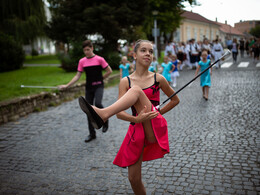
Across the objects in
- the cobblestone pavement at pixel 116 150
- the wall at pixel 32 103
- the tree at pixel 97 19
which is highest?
the tree at pixel 97 19

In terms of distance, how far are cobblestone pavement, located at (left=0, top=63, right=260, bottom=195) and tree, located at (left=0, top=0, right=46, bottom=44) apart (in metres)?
16.0

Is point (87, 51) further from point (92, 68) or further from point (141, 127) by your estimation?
point (141, 127)

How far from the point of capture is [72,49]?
17.9m

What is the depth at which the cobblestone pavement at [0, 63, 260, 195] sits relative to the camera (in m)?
3.66

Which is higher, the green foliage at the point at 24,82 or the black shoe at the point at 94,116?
the black shoe at the point at 94,116

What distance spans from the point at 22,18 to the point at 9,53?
17.1 ft

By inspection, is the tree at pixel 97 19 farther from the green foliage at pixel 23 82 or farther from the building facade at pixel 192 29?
the building facade at pixel 192 29

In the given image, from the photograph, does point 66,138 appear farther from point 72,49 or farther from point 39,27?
point 39,27

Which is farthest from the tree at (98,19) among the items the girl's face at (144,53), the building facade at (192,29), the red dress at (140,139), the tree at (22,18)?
the building facade at (192,29)

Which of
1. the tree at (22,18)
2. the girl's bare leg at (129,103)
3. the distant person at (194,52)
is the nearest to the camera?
the girl's bare leg at (129,103)

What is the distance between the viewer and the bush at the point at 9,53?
59.1 feet

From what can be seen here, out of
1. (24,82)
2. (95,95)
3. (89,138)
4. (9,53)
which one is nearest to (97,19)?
(9,53)

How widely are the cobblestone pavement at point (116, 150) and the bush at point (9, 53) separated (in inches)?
486

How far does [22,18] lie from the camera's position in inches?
866
